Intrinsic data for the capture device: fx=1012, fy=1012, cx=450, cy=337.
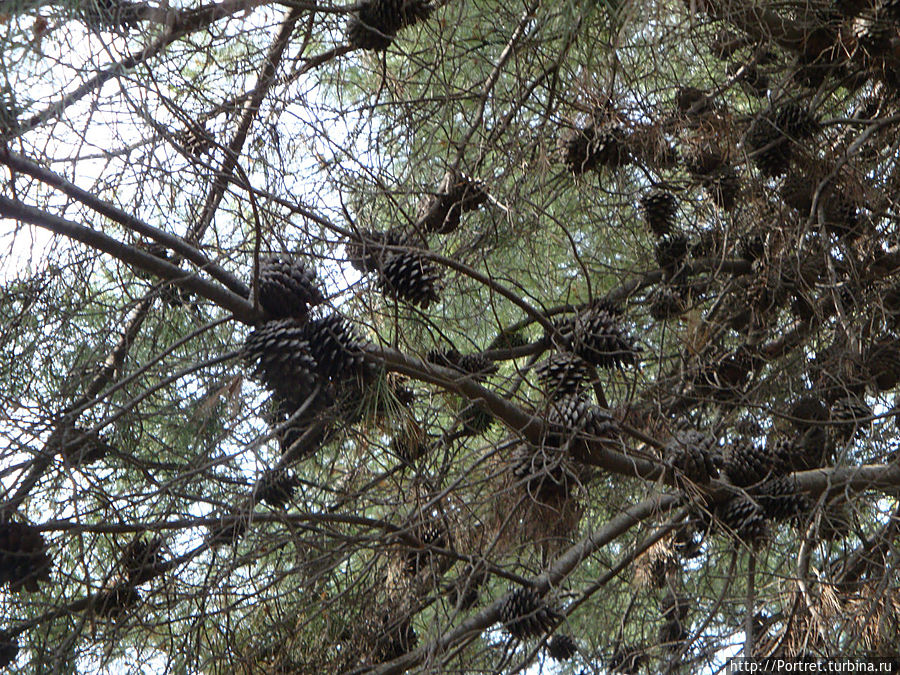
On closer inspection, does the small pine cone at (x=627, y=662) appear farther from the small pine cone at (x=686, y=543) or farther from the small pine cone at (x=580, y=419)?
the small pine cone at (x=580, y=419)

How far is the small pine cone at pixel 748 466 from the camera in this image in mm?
2184

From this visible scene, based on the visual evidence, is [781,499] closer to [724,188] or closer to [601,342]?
[601,342]

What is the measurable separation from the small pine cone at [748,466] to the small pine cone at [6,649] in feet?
4.97

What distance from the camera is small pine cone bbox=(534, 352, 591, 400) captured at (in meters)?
2.04

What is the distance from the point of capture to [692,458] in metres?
2.03

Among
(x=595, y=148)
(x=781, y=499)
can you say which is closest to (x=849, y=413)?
(x=781, y=499)

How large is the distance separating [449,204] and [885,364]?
1.18 metres

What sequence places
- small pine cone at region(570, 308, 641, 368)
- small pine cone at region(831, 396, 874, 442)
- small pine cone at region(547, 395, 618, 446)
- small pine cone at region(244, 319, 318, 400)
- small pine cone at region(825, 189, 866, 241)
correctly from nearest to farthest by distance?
small pine cone at region(244, 319, 318, 400) → small pine cone at region(547, 395, 618, 446) → small pine cone at region(570, 308, 641, 368) → small pine cone at region(831, 396, 874, 442) → small pine cone at region(825, 189, 866, 241)

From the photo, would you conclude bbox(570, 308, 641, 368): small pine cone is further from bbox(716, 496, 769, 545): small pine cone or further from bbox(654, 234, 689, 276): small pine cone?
bbox(654, 234, 689, 276): small pine cone

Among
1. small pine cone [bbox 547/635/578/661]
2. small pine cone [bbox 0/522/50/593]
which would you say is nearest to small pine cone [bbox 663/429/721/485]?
small pine cone [bbox 547/635/578/661]

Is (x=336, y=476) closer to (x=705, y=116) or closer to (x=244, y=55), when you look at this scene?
(x=244, y=55)

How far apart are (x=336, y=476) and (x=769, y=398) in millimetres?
1212

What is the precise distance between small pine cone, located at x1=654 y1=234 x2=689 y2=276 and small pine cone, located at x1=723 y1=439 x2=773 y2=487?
66 cm

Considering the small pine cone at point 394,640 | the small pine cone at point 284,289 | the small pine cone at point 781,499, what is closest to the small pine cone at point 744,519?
the small pine cone at point 781,499
